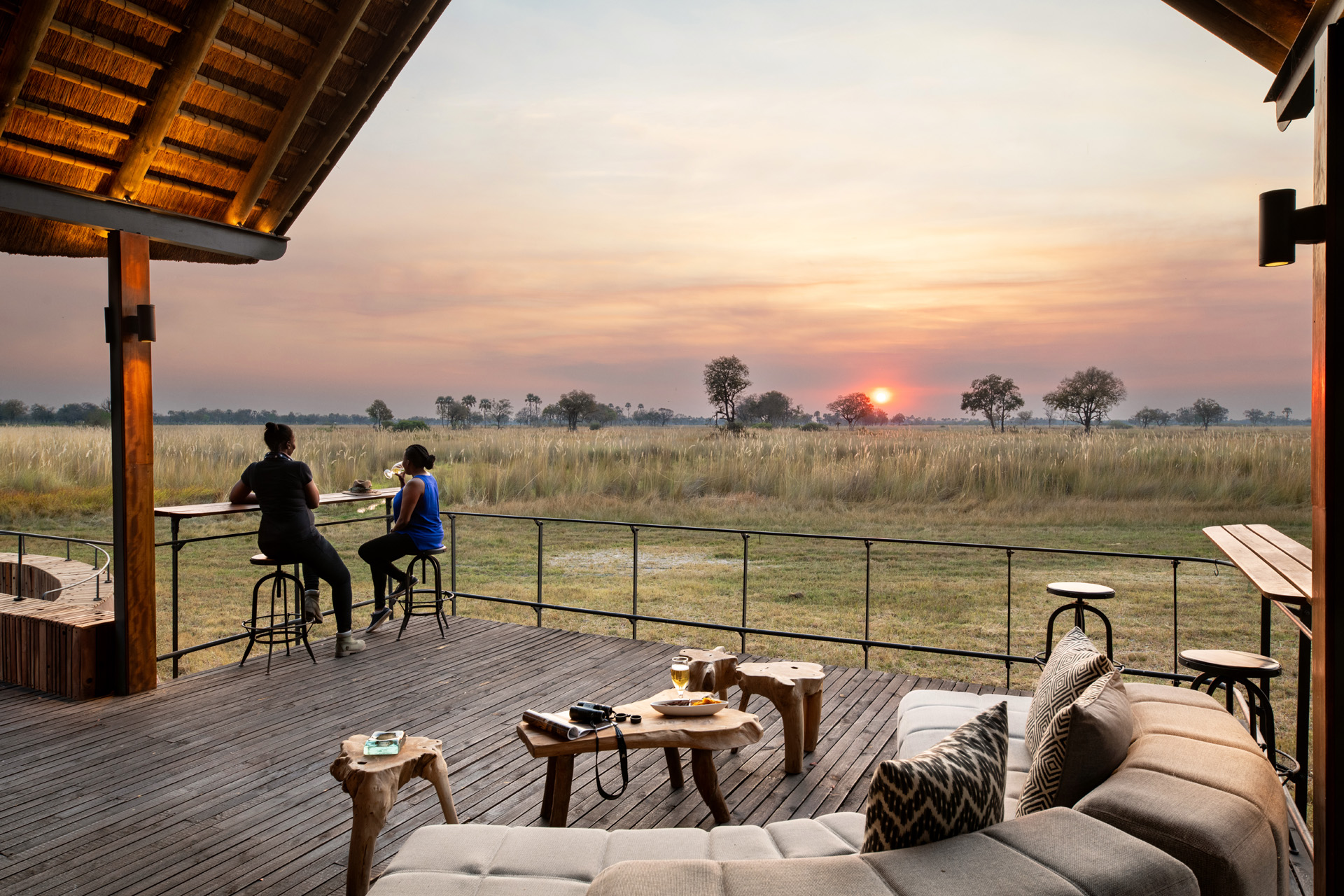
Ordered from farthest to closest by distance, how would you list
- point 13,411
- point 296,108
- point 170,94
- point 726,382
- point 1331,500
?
point 726,382 < point 13,411 < point 296,108 < point 170,94 < point 1331,500

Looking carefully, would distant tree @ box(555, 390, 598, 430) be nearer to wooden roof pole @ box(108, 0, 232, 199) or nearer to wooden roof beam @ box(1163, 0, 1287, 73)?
wooden roof pole @ box(108, 0, 232, 199)

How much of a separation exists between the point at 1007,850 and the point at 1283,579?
1850 millimetres

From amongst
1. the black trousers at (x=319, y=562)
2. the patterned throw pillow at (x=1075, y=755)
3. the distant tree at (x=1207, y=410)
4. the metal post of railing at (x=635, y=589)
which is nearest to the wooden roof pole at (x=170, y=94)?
the black trousers at (x=319, y=562)

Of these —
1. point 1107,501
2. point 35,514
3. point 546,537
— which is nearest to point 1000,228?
point 1107,501

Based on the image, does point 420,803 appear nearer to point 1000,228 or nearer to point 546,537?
point 546,537

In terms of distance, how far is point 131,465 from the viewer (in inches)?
164

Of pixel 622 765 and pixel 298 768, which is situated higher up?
pixel 622 765

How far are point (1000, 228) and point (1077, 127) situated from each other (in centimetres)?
360

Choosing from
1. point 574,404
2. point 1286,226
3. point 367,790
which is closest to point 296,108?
point 367,790

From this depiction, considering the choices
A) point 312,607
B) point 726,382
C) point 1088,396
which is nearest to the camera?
point 312,607

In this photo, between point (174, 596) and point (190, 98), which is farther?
point (174, 596)

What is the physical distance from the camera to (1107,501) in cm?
1255

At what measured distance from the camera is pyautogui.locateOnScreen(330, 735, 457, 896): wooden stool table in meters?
2.31

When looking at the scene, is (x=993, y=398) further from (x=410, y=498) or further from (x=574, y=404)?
(x=410, y=498)
